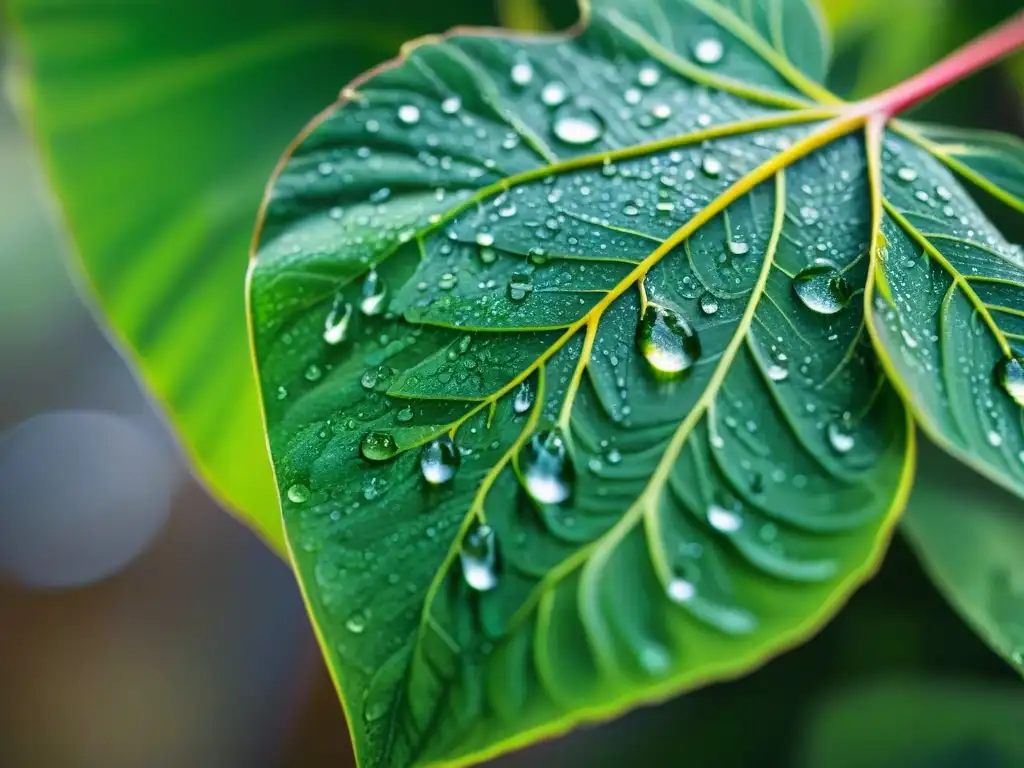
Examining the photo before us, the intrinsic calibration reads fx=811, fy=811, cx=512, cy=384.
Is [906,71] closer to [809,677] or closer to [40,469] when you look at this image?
[809,677]

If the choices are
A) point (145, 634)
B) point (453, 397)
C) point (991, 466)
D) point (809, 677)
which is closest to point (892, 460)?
point (991, 466)

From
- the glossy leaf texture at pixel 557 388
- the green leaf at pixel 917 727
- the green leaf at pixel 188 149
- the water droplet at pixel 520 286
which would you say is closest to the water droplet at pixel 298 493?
the glossy leaf texture at pixel 557 388

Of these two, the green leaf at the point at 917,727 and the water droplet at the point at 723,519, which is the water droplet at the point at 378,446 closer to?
the water droplet at the point at 723,519

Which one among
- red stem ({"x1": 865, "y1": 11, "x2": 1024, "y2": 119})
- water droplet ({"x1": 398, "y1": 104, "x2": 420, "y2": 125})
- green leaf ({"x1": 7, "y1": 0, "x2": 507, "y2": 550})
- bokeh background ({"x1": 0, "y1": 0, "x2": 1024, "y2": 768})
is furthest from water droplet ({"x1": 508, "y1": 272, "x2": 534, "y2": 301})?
bokeh background ({"x1": 0, "y1": 0, "x2": 1024, "y2": 768})

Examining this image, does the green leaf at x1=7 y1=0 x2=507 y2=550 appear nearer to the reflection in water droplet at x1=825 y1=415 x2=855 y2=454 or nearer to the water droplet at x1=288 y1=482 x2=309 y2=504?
the water droplet at x1=288 y1=482 x2=309 y2=504

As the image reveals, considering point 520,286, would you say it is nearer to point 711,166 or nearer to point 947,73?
point 711,166
